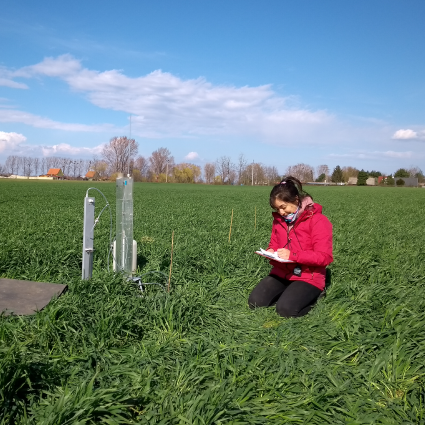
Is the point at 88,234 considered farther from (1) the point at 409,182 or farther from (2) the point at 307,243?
(1) the point at 409,182

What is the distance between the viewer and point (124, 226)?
4781 mm

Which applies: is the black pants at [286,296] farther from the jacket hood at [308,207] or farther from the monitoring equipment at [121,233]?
the monitoring equipment at [121,233]

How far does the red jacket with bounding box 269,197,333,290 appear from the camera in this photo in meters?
4.35

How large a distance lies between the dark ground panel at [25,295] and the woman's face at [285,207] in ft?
7.93

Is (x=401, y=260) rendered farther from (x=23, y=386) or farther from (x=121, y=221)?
(x=23, y=386)

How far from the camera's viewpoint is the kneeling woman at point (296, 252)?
4.31 meters

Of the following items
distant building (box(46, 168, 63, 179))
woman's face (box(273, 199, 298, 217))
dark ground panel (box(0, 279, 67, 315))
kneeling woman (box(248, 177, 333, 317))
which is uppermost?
distant building (box(46, 168, 63, 179))

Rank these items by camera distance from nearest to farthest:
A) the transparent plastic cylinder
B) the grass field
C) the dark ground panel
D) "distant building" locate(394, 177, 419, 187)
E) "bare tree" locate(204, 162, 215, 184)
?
the grass field
the dark ground panel
the transparent plastic cylinder
"distant building" locate(394, 177, 419, 187)
"bare tree" locate(204, 162, 215, 184)

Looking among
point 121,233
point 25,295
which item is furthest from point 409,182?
point 25,295

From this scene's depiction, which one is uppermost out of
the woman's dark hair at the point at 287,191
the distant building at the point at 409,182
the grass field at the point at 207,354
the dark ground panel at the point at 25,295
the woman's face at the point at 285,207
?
the distant building at the point at 409,182

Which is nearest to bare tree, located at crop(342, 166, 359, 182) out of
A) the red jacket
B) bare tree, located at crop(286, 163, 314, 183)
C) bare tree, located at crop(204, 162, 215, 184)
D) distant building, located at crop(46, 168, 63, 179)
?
bare tree, located at crop(286, 163, 314, 183)

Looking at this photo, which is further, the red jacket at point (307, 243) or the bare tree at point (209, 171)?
the bare tree at point (209, 171)

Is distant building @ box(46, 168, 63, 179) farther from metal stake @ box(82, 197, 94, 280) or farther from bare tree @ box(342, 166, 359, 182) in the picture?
metal stake @ box(82, 197, 94, 280)

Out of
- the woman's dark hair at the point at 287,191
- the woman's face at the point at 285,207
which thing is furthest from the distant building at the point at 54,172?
the woman's dark hair at the point at 287,191
